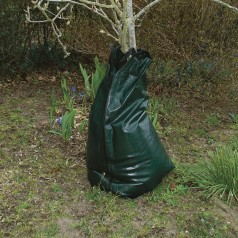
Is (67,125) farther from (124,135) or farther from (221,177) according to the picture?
(221,177)

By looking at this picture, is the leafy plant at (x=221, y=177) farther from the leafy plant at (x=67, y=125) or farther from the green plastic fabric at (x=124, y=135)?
the leafy plant at (x=67, y=125)

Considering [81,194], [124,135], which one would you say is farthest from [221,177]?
[81,194]

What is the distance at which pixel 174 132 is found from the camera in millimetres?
3959

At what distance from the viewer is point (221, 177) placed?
3.03 meters

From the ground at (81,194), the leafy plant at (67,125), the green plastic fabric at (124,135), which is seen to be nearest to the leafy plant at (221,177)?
the ground at (81,194)

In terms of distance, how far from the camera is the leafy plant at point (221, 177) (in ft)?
9.74

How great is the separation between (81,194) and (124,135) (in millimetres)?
563

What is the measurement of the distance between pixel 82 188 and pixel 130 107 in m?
0.71

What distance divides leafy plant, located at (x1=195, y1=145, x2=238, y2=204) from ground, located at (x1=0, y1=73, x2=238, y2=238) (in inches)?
2.8

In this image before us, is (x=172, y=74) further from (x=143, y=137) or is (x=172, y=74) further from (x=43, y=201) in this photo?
(x=43, y=201)

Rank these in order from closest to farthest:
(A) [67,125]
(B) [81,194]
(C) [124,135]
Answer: (C) [124,135] < (B) [81,194] < (A) [67,125]

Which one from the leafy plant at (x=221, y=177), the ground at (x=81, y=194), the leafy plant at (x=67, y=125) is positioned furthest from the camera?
the leafy plant at (x=67, y=125)

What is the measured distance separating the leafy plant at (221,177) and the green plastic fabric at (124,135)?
0.37 metres

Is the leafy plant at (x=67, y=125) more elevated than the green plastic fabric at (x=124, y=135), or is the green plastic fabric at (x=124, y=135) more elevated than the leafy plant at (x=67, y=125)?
the green plastic fabric at (x=124, y=135)
